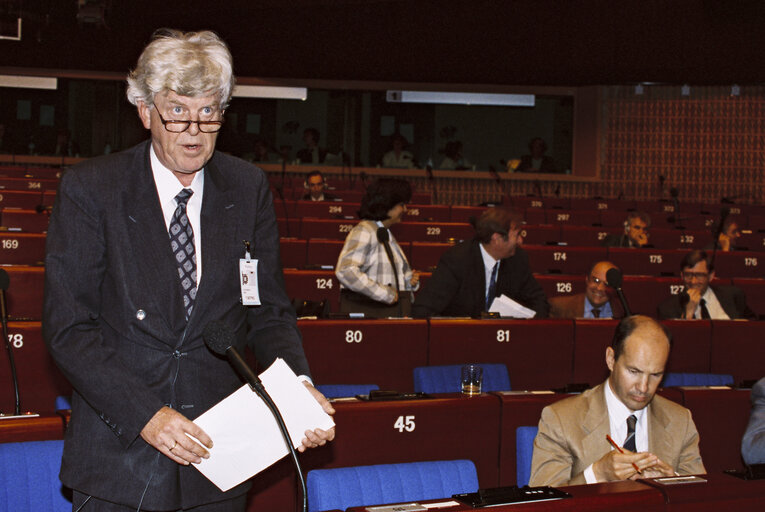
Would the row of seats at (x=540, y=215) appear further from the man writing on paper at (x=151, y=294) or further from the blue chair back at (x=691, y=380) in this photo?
the man writing on paper at (x=151, y=294)

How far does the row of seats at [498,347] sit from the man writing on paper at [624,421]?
1.67 metres

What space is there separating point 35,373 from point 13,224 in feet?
14.4

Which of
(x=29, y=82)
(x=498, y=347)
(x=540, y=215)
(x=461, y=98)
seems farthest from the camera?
(x=461, y=98)

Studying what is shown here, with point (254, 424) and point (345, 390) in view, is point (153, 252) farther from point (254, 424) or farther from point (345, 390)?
point (345, 390)

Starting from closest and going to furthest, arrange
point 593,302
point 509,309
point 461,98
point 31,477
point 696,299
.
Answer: point 31,477 < point 509,309 < point 593,302 < point 696,299 < point 461,98

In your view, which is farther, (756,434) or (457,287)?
(457,287)

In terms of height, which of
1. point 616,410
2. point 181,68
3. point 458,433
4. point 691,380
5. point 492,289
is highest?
point 181,68

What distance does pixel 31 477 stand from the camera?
238 centimetres

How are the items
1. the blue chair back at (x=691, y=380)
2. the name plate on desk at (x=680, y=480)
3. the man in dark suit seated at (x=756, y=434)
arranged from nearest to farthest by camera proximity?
Result: 1. the name plate on desk at (x=680, y=480)
2. the man in dark suit seated at (x=756, y=434)
3. the blue chair back at (x=691, y=380)

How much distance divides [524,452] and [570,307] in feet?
9.59

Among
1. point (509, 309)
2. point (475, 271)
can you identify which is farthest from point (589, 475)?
point (475, 271)

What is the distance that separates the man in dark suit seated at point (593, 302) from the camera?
5.56 metres

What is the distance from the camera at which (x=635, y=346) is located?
117 inches

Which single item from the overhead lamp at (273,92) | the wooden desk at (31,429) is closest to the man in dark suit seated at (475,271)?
the wooden desk at (31,429)
